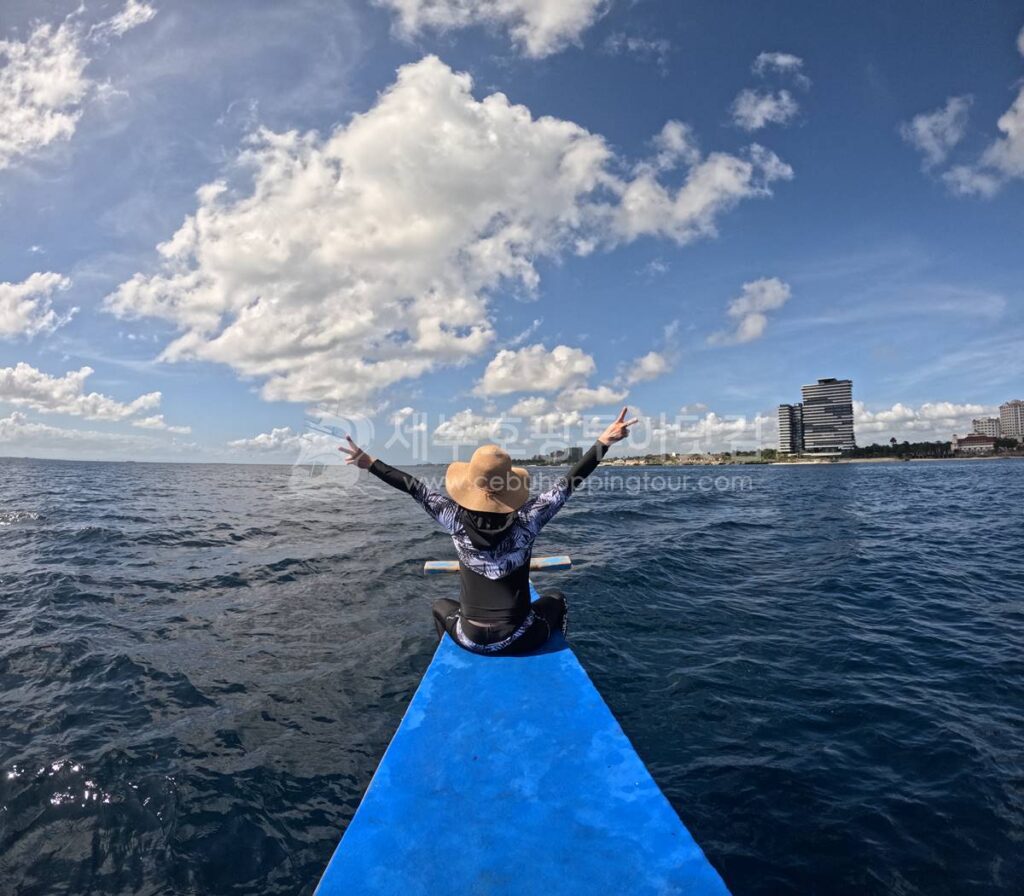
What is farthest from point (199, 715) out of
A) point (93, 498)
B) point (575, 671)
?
point (93, 498)

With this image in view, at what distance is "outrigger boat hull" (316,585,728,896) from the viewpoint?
2.73 m

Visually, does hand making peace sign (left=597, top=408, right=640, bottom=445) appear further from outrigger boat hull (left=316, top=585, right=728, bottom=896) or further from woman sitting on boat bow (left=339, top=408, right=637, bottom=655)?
outrigger boat hull (left=316, top=585, right=728, bottom=896)

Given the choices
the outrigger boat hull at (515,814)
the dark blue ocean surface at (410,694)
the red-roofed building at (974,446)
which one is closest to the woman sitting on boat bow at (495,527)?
the outrigger boat hull at (515,814)

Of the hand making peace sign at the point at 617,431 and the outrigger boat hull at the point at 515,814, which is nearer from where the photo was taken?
the outrigger boat hull at the point at 515,814

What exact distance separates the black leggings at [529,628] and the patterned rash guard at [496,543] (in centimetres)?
8

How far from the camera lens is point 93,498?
32.2 metres

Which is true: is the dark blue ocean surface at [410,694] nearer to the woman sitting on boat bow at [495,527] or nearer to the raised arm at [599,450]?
the woman sitting on boat bow at [495,527]

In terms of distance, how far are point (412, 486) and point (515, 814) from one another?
322cm

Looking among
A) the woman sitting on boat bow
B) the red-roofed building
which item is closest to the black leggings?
the woman sitting on boat bow

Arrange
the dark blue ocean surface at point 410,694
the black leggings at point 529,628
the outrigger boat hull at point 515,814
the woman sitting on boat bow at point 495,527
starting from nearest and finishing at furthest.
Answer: the outrigger boat hull at point 515,814, the dark blue ocean surface at point 410,694, the woman sitting on boat bow at point 495,527, the black leggings at point 529,628

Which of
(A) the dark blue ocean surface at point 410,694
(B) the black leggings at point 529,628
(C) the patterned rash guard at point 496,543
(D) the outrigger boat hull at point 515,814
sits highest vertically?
(C) the patterned rash guard at point 496,543

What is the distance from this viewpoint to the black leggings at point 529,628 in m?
5.52

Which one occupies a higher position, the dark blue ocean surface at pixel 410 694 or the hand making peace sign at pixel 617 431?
the hand making peace sign at pixel 617 431

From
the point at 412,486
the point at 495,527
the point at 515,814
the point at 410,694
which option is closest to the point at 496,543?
the point at 495,527
